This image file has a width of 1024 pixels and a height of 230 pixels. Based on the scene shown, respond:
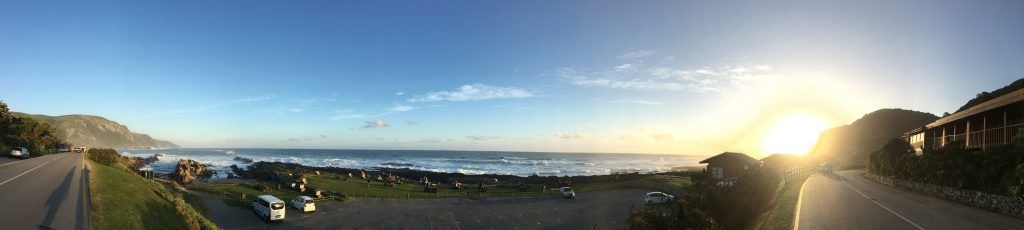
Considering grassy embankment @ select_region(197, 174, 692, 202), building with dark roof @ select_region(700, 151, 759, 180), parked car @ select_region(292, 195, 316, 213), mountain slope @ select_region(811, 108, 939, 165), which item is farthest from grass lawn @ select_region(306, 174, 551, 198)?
mountain slope @ select_region(811, 108, 939, 165)

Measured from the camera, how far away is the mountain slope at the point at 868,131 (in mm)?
137625

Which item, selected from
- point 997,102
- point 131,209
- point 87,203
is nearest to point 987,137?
point 997,102

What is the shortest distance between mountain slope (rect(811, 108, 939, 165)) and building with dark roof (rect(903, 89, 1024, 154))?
117102 mm

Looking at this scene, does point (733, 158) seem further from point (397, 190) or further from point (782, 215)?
point (397, 190)

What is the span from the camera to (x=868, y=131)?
524ft

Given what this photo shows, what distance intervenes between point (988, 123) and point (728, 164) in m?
23.9

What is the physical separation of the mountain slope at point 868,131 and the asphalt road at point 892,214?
130m

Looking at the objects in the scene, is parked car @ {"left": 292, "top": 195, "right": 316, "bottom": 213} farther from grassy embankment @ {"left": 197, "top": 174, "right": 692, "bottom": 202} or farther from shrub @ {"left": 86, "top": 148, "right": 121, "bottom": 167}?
shrub @ {"left": 86, "top": 148, "right": 121, "bottom": 167}

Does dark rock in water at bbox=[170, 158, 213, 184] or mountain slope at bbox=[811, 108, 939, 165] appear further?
mountain slope at bbox=[811, 108, 939, 165]

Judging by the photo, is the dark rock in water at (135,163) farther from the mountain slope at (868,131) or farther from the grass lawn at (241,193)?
the mountain slope at (868,131)

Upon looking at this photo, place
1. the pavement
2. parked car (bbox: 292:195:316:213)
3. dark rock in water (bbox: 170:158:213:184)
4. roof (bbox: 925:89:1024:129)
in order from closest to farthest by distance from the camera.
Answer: roof (bbox: 925:89:1024:129) → the pavement → parked car (bbox: 292:195:316:213) → dark rock in water (bbox: 170:158:213:184)

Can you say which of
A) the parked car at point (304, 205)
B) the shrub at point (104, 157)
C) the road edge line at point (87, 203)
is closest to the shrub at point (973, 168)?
the road edge line at point (87, 203)

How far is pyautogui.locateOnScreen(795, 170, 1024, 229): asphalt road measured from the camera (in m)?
17.1

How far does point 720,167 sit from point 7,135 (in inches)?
3534
